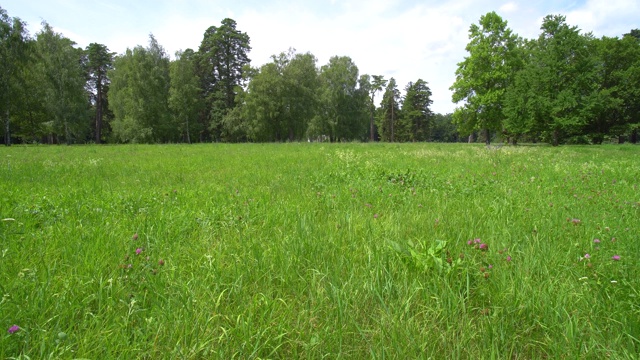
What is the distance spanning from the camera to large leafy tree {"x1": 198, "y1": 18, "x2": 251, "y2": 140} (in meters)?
50.4

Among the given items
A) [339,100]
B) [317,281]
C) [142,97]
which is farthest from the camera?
[339,100]

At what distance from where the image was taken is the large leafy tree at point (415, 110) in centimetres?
7638

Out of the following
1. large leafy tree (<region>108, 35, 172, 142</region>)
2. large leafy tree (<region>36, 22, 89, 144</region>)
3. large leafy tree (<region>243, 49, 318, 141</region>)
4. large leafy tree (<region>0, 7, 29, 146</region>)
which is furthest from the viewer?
large leafy tree (<region>243, 49, 318, 141</region>)

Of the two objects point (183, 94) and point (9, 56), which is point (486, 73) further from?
point (9, 56)

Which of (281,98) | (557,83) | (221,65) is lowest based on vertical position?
(557,83)

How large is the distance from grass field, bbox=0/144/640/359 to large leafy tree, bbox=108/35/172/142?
130 ft

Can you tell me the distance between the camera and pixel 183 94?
41531mm

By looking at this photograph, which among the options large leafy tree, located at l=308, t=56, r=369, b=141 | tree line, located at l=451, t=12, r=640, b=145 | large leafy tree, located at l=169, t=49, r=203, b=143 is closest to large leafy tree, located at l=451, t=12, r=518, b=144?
tree line, located at l=451, t=12, r=640, b=145

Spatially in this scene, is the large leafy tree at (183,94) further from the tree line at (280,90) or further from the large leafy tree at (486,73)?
the large leafy tree at (486,73)

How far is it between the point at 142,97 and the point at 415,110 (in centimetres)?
6238

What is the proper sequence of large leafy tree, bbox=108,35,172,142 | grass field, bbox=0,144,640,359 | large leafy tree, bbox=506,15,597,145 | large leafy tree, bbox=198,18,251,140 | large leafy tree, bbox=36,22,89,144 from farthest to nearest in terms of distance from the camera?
large leafy tree, bbox=198,18,251,140 < large leafy tree, bbox=108,35,172,142 < large leafy tree, bbox=36,22,89,144 < large leafy tree, bbox=506,15,597,145 < grass field, bbox=0,144,640,359

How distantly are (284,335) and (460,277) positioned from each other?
1.51 metres

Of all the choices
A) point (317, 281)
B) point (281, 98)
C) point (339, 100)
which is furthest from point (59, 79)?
point (317, 281)

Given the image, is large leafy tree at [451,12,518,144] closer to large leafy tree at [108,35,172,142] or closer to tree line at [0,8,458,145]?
tree line at [0,8,458,145]
